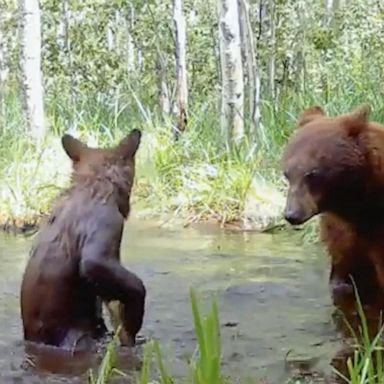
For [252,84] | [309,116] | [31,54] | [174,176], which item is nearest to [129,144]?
[309,116]

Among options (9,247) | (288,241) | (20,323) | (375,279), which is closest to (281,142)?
(288,241)

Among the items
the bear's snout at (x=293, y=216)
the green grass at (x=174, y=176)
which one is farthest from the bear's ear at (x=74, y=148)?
the green grass at (x=174, y=176)

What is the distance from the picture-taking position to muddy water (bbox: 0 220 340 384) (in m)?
4.72

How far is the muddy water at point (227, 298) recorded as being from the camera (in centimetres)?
472

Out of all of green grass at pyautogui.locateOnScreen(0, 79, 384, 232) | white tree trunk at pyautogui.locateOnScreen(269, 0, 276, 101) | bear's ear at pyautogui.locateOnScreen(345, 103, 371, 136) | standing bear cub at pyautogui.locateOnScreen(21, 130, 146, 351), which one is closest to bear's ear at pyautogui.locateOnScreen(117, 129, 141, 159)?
standing bear cub at pyautogui.locateOnScreen(21, 130, 146, 351)

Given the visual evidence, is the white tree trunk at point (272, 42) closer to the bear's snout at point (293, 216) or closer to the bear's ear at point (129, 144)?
the bear's ear at point (129, 144)

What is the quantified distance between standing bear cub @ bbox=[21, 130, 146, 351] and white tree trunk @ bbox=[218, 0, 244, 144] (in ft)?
22.0

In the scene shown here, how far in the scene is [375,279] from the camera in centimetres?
596

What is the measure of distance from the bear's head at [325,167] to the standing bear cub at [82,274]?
2.88ft

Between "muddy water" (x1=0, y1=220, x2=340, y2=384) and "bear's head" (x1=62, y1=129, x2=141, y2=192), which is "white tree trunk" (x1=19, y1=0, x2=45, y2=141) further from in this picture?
"bear's head" (x1=62, y1=129, x2=141, y2=192)

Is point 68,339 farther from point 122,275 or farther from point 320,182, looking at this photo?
point 320,182

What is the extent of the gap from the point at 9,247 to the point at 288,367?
4.41 meters

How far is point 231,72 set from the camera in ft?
39.4

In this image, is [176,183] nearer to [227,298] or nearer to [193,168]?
[193,168]
